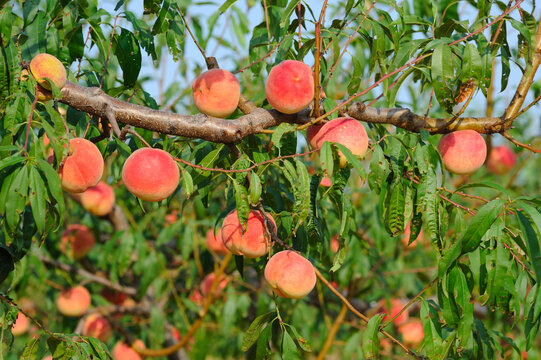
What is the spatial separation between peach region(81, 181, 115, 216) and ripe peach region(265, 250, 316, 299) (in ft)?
5.51

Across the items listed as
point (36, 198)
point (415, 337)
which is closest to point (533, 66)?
point (36, 198)

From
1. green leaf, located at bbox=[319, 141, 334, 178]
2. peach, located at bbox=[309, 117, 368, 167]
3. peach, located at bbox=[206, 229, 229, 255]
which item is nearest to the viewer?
green leaf, located at bbox=[319, 141, 334, 178]

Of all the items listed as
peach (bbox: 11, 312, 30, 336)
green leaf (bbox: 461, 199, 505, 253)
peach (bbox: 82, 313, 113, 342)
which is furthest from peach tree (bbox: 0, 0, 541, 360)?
peach (bbox: 11, 312, 30, 336)

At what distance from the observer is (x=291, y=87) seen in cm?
123

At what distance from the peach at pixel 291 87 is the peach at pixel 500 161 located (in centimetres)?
214

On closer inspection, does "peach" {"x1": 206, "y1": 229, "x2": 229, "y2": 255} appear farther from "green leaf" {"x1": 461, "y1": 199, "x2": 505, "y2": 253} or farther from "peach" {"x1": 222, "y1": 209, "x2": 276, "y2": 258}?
"green leaf" {"x1": 461, "y1": 199, "x2": 505, "y2": 253}

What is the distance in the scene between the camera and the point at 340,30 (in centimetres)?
137

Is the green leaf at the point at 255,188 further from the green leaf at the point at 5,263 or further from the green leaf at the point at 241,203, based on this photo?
the green leaf at the point at 5,263

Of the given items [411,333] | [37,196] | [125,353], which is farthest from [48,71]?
[411,333]

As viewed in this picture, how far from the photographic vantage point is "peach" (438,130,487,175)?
1298 millimetres

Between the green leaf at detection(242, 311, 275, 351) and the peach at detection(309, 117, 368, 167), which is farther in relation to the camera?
the green leaf at detection(242, 311, 275, 351)

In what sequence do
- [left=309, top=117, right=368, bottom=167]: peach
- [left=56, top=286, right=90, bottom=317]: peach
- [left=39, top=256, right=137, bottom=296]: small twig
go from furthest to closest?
[left=56, top=286, right=90, bottom=317]: peach < [left=39, top=256, right=137, bottom=296]: small twig < [left=309, top=117, right=368, bottom=167]: peach

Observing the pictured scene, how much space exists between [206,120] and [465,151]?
2.04 feet

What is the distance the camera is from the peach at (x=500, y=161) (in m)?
3.11
